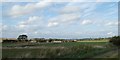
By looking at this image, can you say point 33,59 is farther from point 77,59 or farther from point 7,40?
point 7,40

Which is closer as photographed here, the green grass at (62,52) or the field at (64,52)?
the field at (64,52)

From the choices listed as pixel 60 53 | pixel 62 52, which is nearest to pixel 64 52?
pixel 62 52

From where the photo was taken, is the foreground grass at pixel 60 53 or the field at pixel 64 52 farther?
Result: the field at pixel 64 52

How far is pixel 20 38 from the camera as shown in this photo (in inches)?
4161

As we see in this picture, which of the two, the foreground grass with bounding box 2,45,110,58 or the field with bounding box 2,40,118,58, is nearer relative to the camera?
the foreground grass with bounding box 2,45,110,58

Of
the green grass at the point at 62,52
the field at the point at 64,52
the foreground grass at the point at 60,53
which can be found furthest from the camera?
the green grass at the point at 62,52

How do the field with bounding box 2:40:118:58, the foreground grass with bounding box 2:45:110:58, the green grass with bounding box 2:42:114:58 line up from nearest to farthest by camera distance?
1. the foreground grass with bounding box 2:45:110:58
2. the field with bounding box 2:40:118:58
3. the green grass with bounding box 2:42:114:58

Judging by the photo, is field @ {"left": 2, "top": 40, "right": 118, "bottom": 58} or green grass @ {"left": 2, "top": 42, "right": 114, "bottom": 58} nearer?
field @ {"left": 2, "top": 40, "right": 118, "bottom": 58}

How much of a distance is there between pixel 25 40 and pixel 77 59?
84.5 m

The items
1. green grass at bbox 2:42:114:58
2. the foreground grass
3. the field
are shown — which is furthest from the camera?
green grass at bbox 2:42:114:58

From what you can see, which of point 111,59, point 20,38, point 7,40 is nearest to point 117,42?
point 111,59

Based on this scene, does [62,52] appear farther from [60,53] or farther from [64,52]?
[60,53]

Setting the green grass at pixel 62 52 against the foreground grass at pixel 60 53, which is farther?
the green grass at pixel 62 52

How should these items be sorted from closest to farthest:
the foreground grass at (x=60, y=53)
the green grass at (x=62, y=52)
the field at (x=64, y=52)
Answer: the foreground grass at (x=60, y=53), the field at (x=64, y=52), the green grass at (x=62, y=52)
